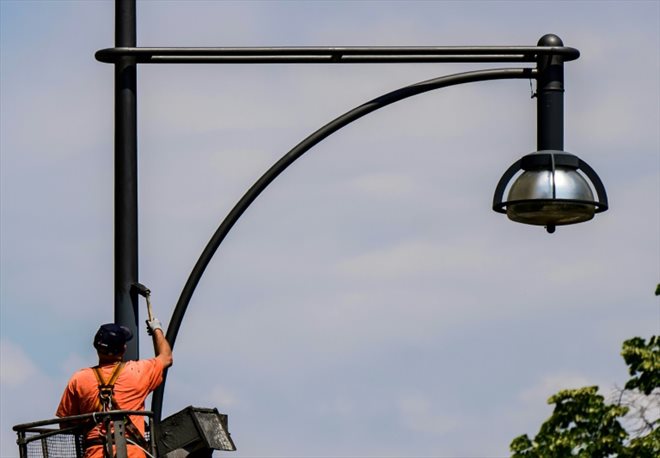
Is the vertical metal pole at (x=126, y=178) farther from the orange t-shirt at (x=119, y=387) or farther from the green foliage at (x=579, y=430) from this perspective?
the green foliage at (x=579, y=430)

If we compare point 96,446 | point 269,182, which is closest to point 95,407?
point 96,446

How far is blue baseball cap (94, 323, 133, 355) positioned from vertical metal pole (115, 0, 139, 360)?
0.69ft

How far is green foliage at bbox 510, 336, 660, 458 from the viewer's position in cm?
3972

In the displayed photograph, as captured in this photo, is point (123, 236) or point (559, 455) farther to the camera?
point (559, 455)

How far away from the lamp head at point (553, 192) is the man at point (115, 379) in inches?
95.3

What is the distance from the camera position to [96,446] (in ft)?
38.4

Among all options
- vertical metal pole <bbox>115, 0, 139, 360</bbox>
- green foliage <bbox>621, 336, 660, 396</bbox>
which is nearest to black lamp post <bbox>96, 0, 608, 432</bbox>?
vertical metal pole <bbox>115, 0, 139, 360</bbox>

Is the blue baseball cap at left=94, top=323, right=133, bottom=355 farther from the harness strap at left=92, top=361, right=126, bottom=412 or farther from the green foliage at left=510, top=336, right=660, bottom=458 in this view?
the green foliage at left=510, top=336, right=660, bottom=458

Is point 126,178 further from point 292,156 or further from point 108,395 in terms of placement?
point 108,395

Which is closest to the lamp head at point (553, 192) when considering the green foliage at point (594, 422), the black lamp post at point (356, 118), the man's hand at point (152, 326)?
the black lamp post at point (356, 118)

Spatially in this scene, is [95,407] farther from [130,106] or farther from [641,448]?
[641,448]

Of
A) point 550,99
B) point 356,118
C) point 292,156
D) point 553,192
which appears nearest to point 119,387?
point 292,156

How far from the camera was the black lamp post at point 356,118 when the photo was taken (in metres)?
12.2

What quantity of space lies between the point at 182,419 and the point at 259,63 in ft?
7.25
